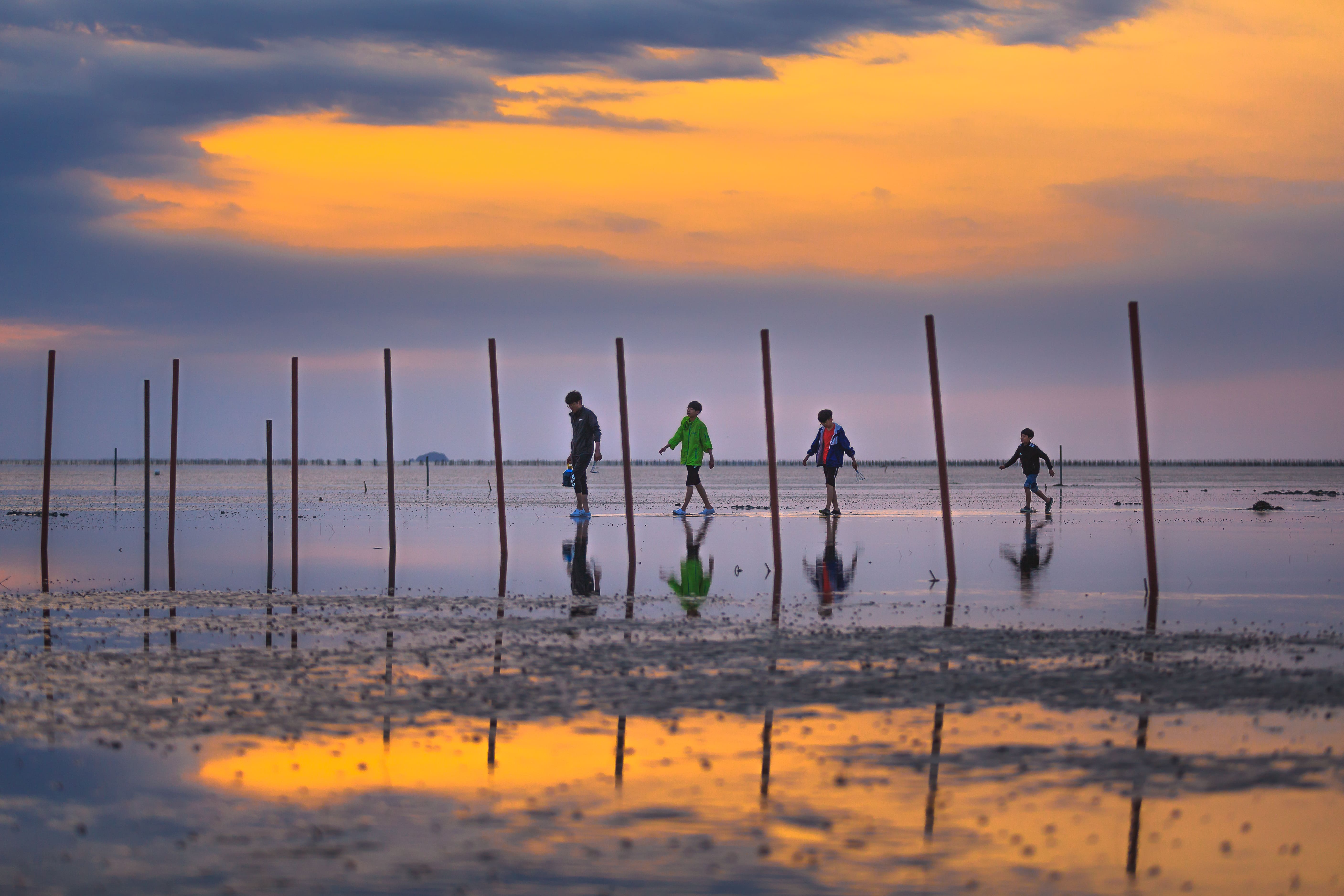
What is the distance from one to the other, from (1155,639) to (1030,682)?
2589mm

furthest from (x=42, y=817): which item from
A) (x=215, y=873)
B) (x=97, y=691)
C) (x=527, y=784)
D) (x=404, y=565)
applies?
(x=404, y=565)

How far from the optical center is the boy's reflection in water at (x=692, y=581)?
13289 millimetres

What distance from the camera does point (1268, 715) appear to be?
24.8 feet

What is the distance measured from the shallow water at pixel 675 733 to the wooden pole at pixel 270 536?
1.62 feet

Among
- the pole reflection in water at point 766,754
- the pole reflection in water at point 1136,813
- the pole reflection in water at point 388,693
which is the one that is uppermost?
the pole reflection in water at point 388,693

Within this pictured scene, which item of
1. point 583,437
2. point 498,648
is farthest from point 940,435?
point 583,437

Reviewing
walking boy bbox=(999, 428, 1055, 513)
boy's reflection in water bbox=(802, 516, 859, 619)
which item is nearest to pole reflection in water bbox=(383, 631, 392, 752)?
boy's reflection in water bbox=(802, 516, 859, 619)

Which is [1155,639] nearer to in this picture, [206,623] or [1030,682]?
[1030,682]

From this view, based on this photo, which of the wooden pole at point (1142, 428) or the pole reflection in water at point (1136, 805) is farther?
the wooden pole at point (1142, 428)

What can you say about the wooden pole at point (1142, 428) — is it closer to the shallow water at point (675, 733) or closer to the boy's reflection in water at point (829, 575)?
the shallow water at point (675, 733)

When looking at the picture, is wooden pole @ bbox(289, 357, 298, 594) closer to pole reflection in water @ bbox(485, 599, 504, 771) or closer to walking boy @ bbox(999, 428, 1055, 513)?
pole reflection in water @ bbox(485, 599, 504, 771)

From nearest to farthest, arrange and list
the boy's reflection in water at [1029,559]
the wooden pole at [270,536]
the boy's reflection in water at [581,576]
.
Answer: the boy's reflection in water at [581,576] → the boy's reflection in water at [1029,559] → the wooden pole at [270,536]

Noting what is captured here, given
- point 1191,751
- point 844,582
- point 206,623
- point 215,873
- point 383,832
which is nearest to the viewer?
point 215,873

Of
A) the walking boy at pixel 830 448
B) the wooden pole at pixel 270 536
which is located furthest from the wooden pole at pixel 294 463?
the walking boy at pixel 830 448
